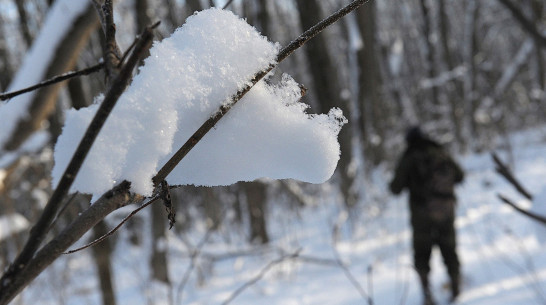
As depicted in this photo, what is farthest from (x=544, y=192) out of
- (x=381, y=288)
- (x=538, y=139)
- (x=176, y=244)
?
(x=538, y=139)

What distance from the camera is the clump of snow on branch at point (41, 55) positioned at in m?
1.42

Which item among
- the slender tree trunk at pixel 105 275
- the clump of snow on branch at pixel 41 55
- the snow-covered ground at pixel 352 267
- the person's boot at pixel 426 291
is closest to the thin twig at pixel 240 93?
the clump of snow on branch at pixel 41 55

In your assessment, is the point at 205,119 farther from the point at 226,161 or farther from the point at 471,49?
the point at 471,49

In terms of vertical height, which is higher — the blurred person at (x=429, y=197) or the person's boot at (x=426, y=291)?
the blurred person at (x=429, y=197)

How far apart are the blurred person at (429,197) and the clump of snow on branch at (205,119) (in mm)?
3771

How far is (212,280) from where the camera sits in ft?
Answer: 19.4

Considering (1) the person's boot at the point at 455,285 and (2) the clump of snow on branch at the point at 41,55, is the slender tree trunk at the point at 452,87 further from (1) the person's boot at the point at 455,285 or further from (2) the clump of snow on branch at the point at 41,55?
(2) the clump of snow on branch at the point at 41,55

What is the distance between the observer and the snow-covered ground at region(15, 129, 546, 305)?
13.2 feet

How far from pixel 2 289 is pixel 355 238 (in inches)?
253

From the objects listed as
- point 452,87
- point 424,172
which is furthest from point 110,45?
point 452,87

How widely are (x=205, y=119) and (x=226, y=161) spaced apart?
6cm

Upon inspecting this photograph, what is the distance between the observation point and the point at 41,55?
1.55 m

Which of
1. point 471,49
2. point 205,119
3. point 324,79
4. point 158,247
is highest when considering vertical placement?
point 471,49

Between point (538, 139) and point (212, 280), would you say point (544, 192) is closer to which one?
point (212, 280)
